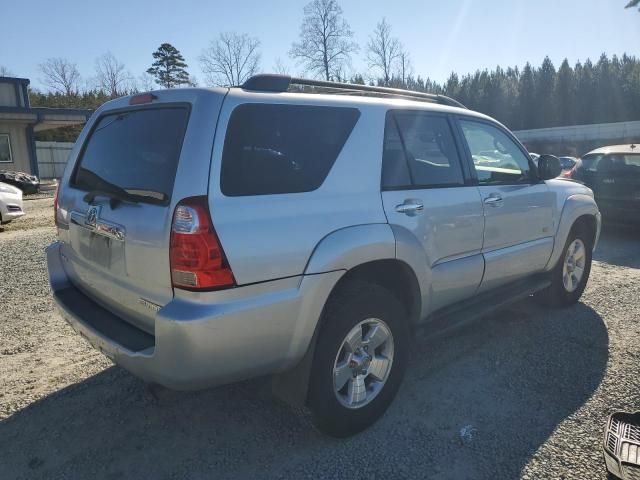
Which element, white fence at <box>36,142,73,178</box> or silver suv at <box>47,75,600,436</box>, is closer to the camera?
silver suv at <box>47,75,600,436</box>

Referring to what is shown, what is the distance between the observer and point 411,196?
3.10m

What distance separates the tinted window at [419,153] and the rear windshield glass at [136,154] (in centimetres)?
122

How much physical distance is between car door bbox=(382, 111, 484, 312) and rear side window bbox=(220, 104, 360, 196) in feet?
1.39

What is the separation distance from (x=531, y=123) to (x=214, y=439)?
3498 inches

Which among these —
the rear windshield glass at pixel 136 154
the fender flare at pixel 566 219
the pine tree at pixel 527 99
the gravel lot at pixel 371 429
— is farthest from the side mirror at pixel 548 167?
the pine tree at pixel 527 99

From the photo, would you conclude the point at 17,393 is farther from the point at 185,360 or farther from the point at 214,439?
the point at 185,360

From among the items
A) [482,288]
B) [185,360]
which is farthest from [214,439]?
[482,288]

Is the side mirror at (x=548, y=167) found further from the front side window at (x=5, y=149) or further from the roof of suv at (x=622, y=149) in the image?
the front side window at (x=5, y=149)

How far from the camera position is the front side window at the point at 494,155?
378 centimetres

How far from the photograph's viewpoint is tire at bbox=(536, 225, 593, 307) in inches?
188

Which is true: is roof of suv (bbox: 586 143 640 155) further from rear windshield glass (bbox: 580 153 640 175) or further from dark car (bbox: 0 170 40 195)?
dark car (bbox: 0 170 40 195)

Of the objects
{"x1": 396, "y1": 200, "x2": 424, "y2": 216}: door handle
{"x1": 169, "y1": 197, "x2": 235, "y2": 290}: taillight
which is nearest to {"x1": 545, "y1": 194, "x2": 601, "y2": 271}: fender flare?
{"x1": 396, "y1": 200, "x2": 424, "y2": 216}: door handle

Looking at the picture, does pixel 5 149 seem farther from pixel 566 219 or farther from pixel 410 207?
pixel 410 207

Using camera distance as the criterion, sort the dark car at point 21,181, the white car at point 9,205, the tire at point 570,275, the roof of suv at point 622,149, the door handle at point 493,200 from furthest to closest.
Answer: the dark car at point 21,181 → the white car at point 9,205 → the roof of suv at point 622,149 → the tire at point 570,275 → the door handle at point 493,200
